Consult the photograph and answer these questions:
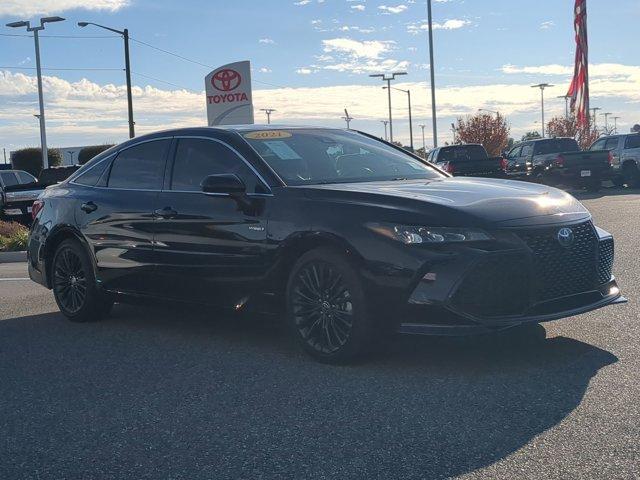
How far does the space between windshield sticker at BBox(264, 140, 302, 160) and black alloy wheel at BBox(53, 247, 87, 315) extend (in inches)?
88.7

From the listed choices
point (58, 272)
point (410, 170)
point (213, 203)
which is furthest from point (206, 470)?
point (58, 272)

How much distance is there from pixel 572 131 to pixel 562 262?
5586 cm

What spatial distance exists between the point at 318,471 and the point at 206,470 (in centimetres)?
52

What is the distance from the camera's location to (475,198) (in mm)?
5277

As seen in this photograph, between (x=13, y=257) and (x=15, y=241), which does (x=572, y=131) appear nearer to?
(x=15, y=241)

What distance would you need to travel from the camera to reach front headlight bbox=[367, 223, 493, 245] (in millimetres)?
4934

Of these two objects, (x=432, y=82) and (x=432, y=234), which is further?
(x=432, y=82)

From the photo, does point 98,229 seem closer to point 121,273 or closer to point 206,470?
point 121,273

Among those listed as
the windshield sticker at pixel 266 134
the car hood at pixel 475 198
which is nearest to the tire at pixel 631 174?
the car hood at pixel 475 198

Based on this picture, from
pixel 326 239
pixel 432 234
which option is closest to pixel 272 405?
pixel 326 239

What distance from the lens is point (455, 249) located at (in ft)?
16.1

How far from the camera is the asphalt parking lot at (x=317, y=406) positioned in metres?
3.77

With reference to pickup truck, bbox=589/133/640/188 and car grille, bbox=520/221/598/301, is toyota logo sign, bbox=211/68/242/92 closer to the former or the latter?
pickup truck, bbox=589/133/640/188

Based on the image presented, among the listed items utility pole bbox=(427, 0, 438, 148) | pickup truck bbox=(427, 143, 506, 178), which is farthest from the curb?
utility pole bbox=(427, 0, 438, 148)
